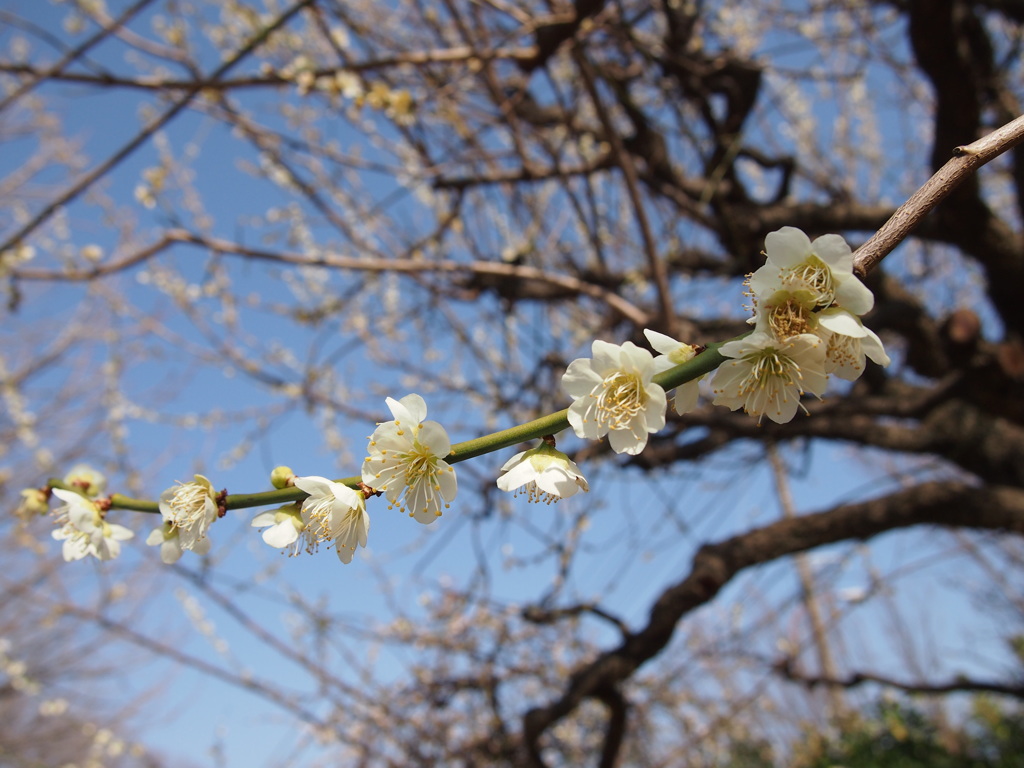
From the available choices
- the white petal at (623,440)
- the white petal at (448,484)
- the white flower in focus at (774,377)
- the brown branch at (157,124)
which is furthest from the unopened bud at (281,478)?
the brown branch at (157,124)

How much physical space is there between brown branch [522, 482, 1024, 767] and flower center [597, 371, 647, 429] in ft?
7.67

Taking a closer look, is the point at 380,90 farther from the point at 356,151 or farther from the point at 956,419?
the point at 956,419

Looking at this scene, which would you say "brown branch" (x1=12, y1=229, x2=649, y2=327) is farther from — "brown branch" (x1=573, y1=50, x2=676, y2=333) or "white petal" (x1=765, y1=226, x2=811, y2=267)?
"white petal" (x1=765, y1=226, x2=811, y2=267)

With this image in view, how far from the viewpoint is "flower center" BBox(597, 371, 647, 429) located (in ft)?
2.69

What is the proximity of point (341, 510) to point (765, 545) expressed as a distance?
112 inches

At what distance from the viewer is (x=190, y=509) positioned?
1.02 metres

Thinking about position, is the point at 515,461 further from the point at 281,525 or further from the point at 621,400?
the point at 281,525

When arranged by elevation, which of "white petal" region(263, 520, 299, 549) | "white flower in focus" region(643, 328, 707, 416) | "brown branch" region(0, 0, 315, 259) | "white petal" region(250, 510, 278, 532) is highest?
"brown branch" region(0, 0, 315, 259)

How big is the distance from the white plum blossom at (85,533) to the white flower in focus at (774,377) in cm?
97

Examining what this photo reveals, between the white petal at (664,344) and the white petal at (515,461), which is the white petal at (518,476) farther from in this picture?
the white petal at (664,344)

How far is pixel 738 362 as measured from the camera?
790 millimetres

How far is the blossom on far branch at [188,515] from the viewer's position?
0.93m

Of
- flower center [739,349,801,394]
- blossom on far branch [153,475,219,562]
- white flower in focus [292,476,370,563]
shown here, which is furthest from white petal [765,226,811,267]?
blossom on far branch [153,475,219,562]

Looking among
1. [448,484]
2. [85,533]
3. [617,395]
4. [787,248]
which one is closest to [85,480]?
[85,533]
